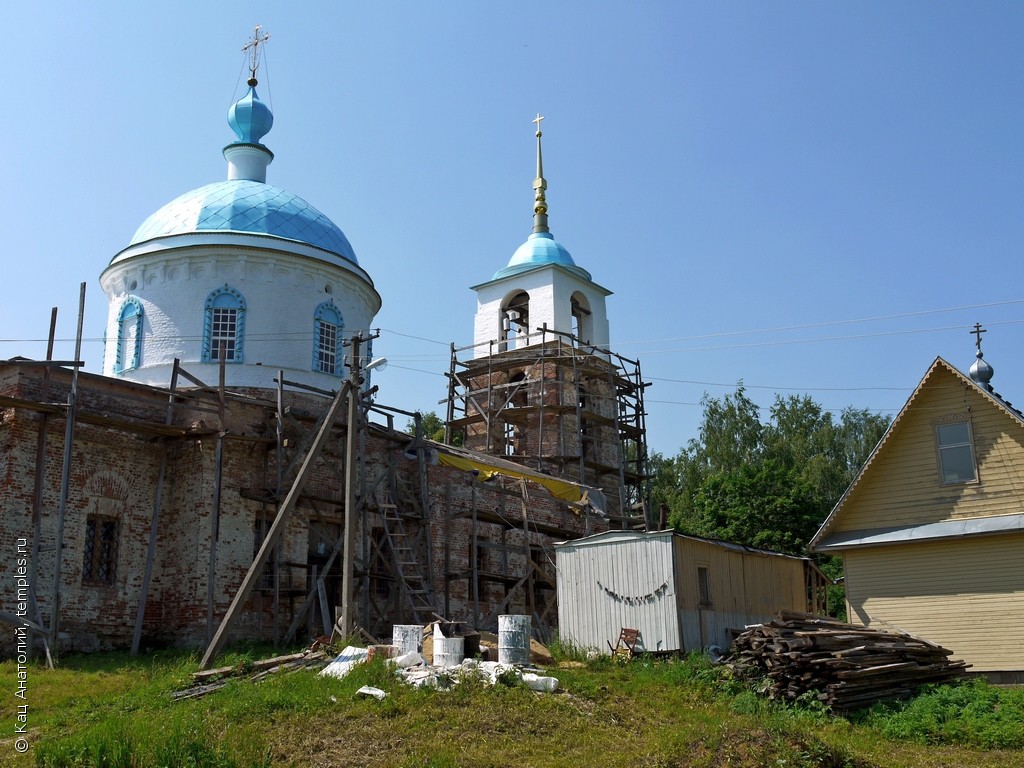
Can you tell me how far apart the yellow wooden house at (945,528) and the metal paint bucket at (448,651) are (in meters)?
7.40

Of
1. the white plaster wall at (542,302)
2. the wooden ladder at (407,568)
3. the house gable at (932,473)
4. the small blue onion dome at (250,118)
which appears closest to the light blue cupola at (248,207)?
the small blue onion dome at (250,118)

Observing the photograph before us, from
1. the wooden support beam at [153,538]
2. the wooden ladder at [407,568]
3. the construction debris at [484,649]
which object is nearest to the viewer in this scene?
the construction debris at [484,649]

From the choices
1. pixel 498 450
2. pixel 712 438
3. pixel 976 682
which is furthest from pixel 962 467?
pixel 712 438

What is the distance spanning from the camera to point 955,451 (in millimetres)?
18844

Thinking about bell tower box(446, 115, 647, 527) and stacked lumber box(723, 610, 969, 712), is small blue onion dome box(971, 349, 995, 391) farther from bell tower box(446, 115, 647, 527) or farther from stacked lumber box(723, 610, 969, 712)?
bell tower box(446, 115, 647, 527)

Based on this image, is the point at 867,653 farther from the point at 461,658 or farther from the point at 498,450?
the point at 498,450

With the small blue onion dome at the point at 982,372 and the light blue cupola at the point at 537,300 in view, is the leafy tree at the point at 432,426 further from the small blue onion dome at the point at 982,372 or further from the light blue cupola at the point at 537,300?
the small blue onion dome at the point at 982,372

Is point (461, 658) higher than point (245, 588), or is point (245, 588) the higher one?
point (245, 588)

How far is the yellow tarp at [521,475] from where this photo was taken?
2525cm

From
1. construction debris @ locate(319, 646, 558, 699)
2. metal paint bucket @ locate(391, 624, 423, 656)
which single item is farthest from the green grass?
metal paint bucket @ locate(391, 624, 423, 656)

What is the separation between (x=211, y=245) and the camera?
2339 cm

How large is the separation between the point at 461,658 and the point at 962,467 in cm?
930

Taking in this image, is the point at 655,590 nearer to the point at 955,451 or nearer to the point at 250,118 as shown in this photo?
the point at 955,451

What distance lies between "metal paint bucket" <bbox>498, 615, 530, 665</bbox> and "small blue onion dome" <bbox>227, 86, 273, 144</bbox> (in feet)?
50.7
